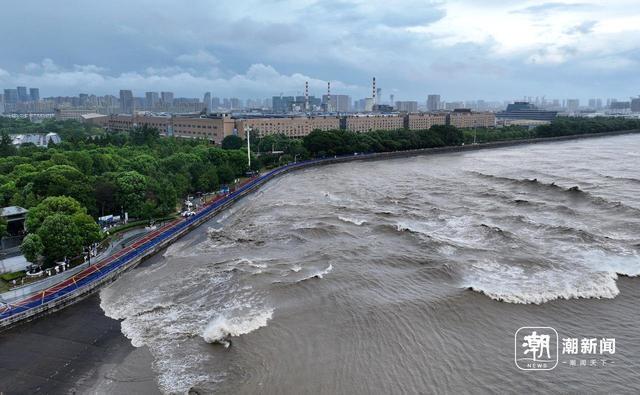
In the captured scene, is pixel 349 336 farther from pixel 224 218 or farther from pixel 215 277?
pixel 224 218

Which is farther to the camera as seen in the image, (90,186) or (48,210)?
(90,186)

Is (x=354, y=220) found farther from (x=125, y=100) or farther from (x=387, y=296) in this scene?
(x=125, y=100)

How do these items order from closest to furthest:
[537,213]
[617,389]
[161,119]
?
1. [617,389]
2. [537,213]
3. [161,119]

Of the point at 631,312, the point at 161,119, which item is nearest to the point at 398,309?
the point at 631,312

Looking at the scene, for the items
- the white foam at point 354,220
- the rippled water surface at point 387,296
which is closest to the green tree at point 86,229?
the rippled water surface at point 387,296

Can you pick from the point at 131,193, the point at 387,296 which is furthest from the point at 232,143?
the point at 387,296

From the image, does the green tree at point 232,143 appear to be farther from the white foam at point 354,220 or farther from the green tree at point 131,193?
the white foam at point 354,220
